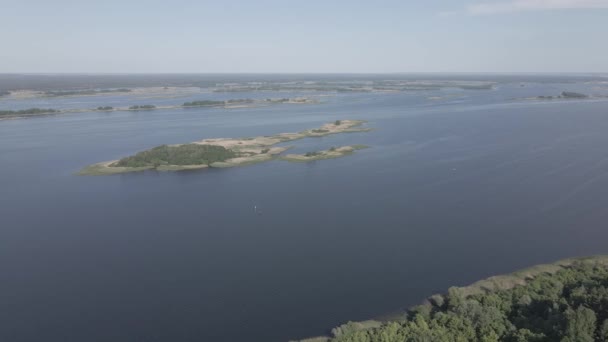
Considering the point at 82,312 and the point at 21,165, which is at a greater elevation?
the point at 21,165

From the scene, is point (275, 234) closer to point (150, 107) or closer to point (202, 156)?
point (202, 156)

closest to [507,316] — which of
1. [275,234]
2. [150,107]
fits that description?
[275,234]

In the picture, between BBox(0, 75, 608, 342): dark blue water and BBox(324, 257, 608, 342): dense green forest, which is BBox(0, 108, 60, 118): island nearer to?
BBox(0, 75, 608, 342): dark blue water

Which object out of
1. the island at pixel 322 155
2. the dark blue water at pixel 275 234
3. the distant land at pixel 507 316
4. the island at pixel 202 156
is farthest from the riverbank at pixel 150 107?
the distant land at pixel 507 316

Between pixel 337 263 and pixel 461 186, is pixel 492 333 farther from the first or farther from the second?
pixel 461 186

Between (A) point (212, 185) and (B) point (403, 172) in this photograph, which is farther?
(B) point (403, 172)

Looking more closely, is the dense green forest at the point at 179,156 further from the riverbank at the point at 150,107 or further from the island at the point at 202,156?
the riverbank at the point at 150,107

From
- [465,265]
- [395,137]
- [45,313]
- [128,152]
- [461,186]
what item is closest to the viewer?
[45,313]

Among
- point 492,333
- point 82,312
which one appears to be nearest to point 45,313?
point 82,312
